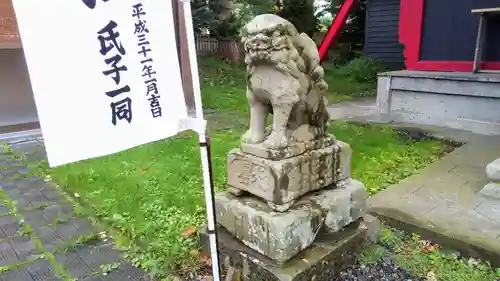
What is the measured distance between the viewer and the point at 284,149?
2.22 metres

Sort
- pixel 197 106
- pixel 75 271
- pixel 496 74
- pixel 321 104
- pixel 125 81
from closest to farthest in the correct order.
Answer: pixel 125 81, pixel 197 106, pixel 321 104, pixel 75 271, pixel 496 74

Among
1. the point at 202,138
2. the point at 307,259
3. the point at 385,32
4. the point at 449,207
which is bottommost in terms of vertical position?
the point at 449,207

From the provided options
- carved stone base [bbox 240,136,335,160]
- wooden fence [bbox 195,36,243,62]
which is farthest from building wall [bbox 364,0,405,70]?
carved stone base [bbox 240,136,335,160]

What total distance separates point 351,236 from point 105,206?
7.32ft

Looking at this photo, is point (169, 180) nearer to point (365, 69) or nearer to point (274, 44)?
point (274, 44)

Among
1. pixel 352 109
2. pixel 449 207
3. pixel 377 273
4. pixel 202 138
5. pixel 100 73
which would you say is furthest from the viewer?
pixel 352 109

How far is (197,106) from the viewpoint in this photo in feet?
5.74

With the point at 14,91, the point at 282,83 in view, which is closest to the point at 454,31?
the point at 282,83

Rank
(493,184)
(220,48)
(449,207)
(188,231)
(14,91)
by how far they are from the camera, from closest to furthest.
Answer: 1. (188,231)
2. (449,207)
3. (493,184)
4. (14,91)
5. (220,48)

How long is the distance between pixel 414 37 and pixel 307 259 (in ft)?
20.5

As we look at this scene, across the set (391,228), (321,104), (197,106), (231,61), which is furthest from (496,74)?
(231,61)

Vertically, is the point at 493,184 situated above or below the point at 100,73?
below

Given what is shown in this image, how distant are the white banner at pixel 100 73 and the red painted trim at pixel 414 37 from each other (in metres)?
6.47

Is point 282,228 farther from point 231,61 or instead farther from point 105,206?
point 231,61
